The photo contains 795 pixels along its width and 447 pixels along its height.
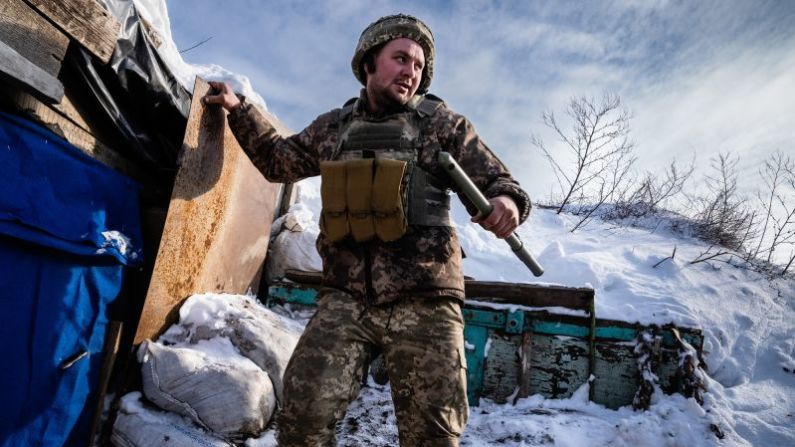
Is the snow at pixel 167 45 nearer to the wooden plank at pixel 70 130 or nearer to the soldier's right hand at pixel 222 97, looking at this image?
the soldier's right hand at pixel 222 97

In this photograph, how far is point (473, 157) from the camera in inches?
64.7

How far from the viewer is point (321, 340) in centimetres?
143

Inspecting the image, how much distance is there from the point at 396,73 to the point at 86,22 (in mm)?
1317

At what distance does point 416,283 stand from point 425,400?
382 millimetres

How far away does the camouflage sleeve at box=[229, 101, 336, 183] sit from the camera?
189cm

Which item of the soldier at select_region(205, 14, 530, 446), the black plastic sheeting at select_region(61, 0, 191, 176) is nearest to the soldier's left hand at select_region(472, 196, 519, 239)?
the soldier at select_region(205, 14, 530, 446)

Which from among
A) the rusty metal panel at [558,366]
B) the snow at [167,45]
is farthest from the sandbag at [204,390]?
the rusty metal panel at [558,366]

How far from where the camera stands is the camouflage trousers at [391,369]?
133cm

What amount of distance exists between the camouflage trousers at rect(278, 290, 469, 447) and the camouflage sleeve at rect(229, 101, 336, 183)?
2.38 ft

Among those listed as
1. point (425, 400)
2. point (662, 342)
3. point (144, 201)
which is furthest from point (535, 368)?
point (144, 201)

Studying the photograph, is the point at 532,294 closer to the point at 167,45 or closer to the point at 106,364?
the point at 106,364

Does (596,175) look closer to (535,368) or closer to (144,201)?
(535,368)

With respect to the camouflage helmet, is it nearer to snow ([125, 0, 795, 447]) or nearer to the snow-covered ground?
snow ([125, 0, 795, 447])

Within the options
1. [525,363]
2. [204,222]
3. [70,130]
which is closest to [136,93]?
[70,130]
